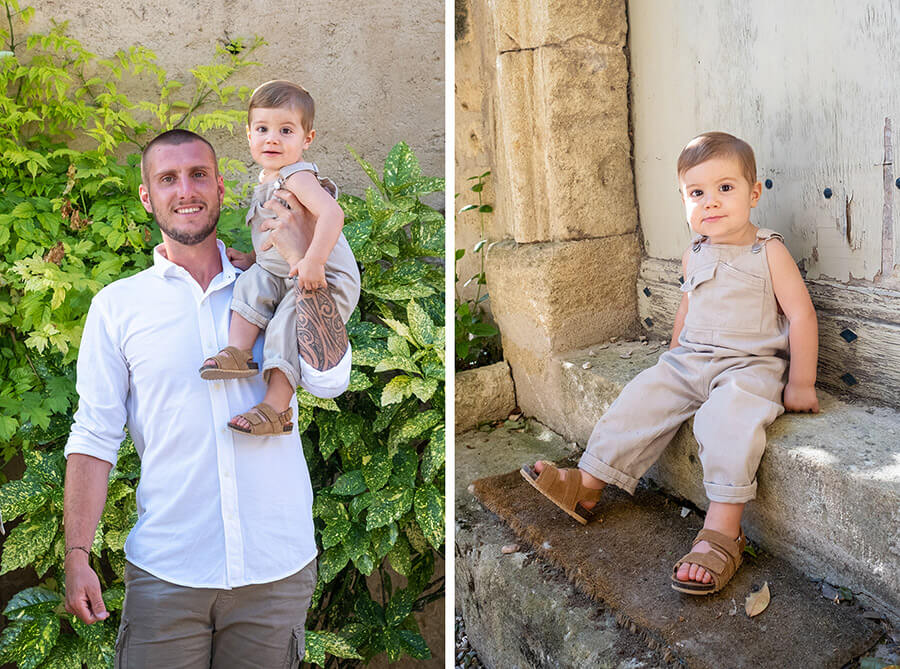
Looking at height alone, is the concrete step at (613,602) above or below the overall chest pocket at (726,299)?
below

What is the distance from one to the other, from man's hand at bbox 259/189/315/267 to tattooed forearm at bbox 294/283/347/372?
0.07 metres

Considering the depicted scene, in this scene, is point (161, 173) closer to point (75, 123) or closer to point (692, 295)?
point (75, 123)

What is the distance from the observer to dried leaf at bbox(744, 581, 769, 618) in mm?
1705

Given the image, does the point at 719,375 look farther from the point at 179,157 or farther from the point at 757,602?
the point at 179,157

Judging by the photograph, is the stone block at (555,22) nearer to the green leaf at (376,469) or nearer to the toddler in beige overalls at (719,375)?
the toddler in beige overalls at (719,375)

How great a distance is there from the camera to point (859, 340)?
1.98m

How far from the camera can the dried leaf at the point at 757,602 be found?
171 centimetres

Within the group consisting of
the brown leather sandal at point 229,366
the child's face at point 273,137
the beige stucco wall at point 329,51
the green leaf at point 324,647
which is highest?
the beige stucco wall at point 329,51

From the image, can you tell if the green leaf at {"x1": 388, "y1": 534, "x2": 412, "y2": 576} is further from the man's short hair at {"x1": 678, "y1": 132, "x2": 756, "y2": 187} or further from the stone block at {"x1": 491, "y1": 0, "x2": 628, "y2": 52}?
the stone block at {"x1": 491, "y1": 0, "x2": 628, "y2": 52}

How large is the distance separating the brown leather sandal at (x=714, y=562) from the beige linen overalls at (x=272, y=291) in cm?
93

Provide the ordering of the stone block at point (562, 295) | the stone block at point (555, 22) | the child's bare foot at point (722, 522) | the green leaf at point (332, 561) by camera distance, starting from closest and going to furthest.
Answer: the child's bare foot at point (722, 522) < the green leaf at point (332, 561) < the stone block at point (555, 22) < the stone block at point (562, 295)

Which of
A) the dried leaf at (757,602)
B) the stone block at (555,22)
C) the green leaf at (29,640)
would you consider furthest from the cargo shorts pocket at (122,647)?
the stone block at (555,22)

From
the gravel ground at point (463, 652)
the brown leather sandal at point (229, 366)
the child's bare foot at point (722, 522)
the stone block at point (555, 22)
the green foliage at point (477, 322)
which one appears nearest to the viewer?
the brown leather sandal at point (229, 366)

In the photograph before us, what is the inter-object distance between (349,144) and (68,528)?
1085 millimetres
